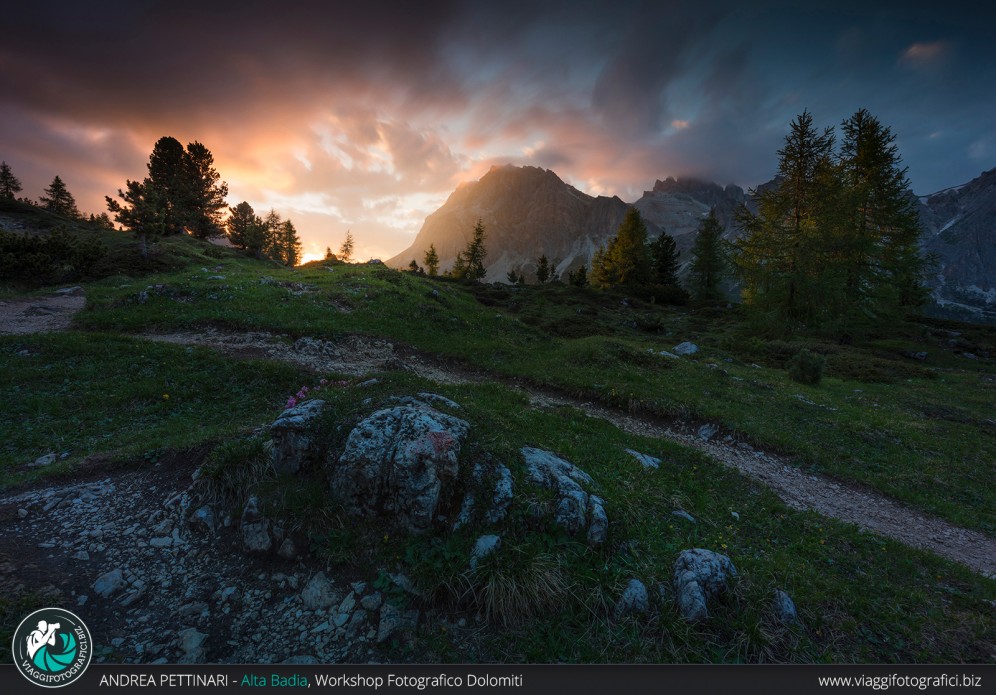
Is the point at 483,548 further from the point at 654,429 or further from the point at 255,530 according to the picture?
the point at 654,429

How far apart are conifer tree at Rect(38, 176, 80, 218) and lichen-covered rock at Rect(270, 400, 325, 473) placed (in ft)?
346

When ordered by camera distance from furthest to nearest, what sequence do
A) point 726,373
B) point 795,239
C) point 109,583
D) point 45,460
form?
1. point 795,239
2. point 726,373
3. point 45,460
4. point 109,583

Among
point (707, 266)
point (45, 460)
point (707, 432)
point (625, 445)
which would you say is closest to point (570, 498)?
point (625, 445)

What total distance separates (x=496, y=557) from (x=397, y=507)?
1599 mm

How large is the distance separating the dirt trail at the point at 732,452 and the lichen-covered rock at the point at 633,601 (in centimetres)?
660

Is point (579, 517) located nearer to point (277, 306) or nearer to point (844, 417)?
point (844, 417)

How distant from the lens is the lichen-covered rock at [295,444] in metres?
5.86

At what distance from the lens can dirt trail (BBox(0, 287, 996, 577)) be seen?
25.6 feet

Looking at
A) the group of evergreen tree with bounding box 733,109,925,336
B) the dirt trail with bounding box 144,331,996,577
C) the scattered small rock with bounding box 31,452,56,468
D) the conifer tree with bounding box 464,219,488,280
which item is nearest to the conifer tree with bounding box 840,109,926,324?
the group of evergreen tree with bounding box 733,109,925,336

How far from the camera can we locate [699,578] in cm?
472

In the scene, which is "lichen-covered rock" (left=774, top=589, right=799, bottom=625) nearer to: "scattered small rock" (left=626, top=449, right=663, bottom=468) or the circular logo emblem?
"scattered small rock" (left=626, top=449, right=663, bottom=468)

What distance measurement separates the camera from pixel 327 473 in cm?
573

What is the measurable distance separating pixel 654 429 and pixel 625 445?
10.4 feet

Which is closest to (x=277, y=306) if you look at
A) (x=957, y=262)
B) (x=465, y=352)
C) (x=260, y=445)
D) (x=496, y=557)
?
(x=465, y=352)
